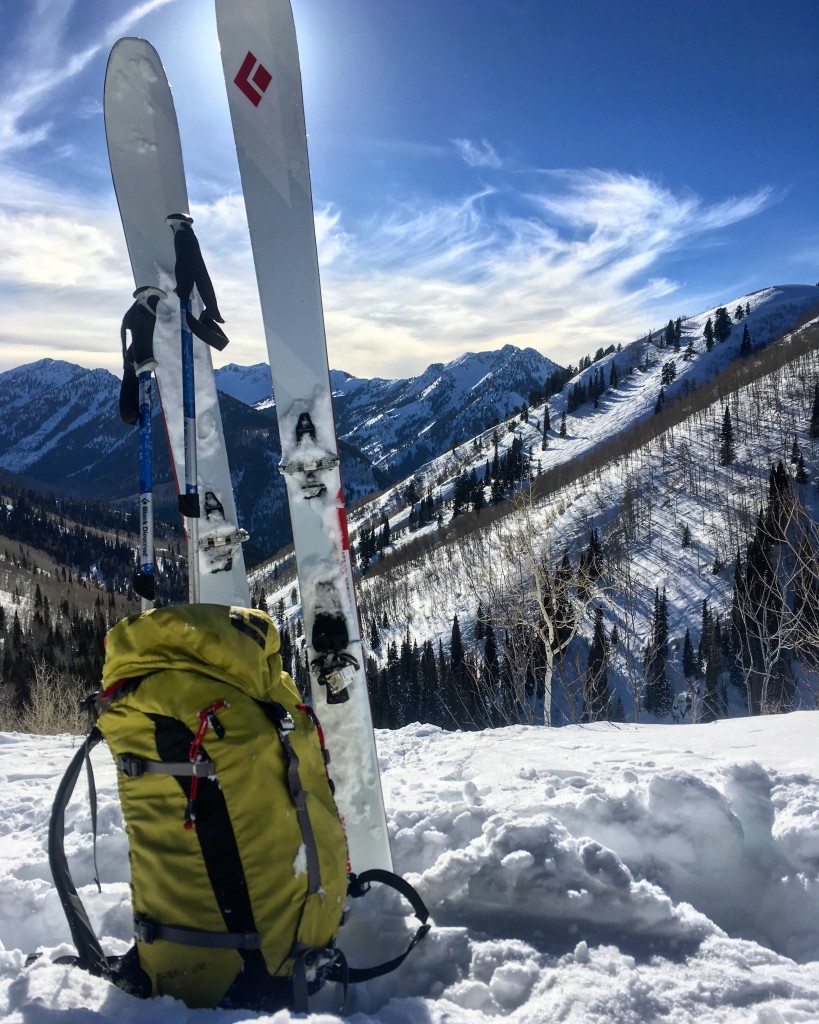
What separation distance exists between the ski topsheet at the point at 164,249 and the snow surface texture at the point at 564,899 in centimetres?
155

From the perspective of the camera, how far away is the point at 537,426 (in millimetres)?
155875

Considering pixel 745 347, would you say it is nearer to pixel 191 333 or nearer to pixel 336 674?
pixel 191 333

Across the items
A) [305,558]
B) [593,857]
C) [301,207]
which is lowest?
[593,857]

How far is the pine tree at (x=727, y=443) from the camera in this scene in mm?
91000

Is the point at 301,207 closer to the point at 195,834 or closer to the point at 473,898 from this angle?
the point at 195,834

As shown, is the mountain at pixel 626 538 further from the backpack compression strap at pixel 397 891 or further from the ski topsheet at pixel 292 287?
the backpack compression strap at pixel 397 891

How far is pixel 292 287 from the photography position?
3195mm

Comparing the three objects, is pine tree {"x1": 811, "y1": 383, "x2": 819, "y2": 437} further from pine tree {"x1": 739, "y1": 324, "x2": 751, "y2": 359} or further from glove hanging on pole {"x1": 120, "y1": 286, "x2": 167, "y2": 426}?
glove hanging on pole {"x1": 120, "y1": 286, "x2": 167, "y2": 426}

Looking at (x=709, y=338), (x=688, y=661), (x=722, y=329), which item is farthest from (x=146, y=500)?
(x=722, y=329)

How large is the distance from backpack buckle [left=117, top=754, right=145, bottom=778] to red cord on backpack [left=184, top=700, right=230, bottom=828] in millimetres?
185

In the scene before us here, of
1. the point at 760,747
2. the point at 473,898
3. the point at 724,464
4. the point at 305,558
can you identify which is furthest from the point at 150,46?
the point at 724,464

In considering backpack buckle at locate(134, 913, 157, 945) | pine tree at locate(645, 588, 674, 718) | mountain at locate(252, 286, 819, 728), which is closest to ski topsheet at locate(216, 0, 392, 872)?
backpack buckle at locate(134, 913, 157, 945)

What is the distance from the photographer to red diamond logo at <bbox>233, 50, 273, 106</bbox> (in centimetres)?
320

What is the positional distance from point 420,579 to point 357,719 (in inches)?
3678
